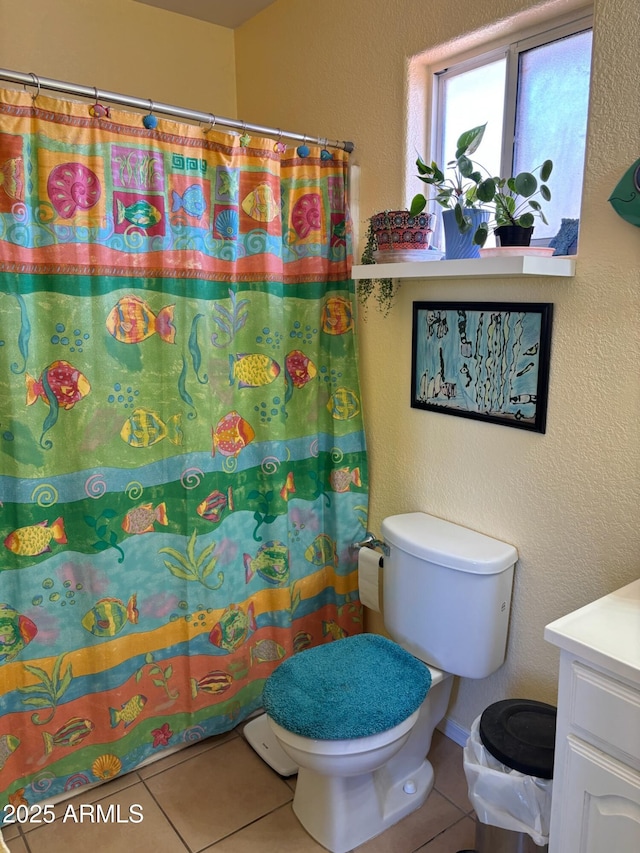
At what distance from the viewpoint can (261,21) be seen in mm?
2352

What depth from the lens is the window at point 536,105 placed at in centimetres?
162

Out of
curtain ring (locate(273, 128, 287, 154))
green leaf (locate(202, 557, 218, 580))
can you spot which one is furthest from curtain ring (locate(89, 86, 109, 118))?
green leaf (locate(202, 557, 218, 580))

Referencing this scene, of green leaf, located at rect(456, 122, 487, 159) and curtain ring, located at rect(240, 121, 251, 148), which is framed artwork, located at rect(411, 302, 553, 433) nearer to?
green leaf, located at rect(456, 122, 487, 159)

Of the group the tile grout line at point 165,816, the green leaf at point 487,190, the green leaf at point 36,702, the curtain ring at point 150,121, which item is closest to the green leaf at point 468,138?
the green leaf at point 487,190

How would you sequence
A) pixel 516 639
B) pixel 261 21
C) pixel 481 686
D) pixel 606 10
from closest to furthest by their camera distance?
1. pixel 606 10
2. pixel 516 639
3. pixel 481 686
4. pixel 261 21

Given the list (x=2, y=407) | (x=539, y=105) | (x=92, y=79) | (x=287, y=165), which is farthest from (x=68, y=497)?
(x=539, y=105)

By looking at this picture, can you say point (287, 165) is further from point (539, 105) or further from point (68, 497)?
point (68, 497)

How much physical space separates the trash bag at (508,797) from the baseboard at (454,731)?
1.82 ft

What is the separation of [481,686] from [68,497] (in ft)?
4.36

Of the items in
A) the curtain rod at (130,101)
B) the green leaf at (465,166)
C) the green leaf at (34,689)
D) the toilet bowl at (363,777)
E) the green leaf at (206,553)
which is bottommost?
the toilet bowl at (363,777)

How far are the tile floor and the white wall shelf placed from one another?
1.47m

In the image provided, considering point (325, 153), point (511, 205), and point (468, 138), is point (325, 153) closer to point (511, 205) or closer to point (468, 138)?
point (468, 138)

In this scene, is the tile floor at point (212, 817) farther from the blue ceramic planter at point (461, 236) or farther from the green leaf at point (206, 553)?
the blue ceramic planter at point (461, 236)

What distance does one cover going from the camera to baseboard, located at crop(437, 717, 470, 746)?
204 centimetres
